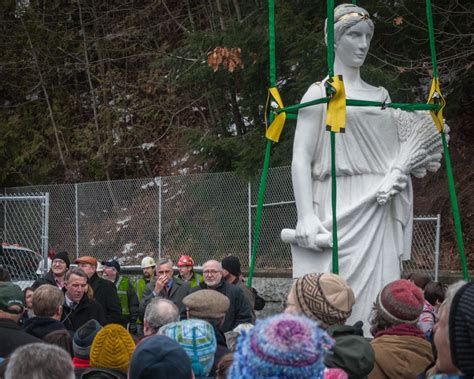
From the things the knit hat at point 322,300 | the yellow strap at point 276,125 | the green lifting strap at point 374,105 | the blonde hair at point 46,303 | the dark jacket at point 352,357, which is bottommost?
the blonde hair at point 46,303

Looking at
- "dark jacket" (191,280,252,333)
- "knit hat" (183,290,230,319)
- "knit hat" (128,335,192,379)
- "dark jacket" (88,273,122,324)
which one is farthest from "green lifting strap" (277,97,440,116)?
"dark jacket" (88,273,122,324)

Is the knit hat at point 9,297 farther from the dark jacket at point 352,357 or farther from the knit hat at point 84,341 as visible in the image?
the dark jacket at point 352,357

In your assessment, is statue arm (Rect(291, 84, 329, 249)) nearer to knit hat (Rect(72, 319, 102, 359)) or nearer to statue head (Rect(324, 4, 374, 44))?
statue head (Rect(324, 4, 374, 44))

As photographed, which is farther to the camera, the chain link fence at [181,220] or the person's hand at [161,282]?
the chain link fence at [181,220]

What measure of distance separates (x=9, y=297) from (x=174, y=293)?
401cm

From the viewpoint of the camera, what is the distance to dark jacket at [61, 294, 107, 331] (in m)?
9.12

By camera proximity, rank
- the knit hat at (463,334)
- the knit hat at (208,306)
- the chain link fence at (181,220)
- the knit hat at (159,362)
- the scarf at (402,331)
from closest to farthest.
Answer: the knit hat at (463,334) < the knit hat at (159,362) < the scarf at (402,331) < the knit hat at (208,306) < the chain link fence at (181,220)

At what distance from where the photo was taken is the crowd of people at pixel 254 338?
3.64 metres

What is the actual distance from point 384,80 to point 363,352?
10259 millimetres

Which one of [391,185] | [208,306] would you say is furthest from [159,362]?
[391,185]

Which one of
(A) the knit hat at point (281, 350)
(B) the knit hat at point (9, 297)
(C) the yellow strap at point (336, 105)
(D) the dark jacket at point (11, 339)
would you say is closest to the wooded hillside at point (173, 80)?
(C) the yellow strap at point (336, 105)

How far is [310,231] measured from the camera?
25.5ft

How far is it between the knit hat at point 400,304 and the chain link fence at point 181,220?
878 centimetres

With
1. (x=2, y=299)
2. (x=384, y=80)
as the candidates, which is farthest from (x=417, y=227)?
(x=2, y=299)
